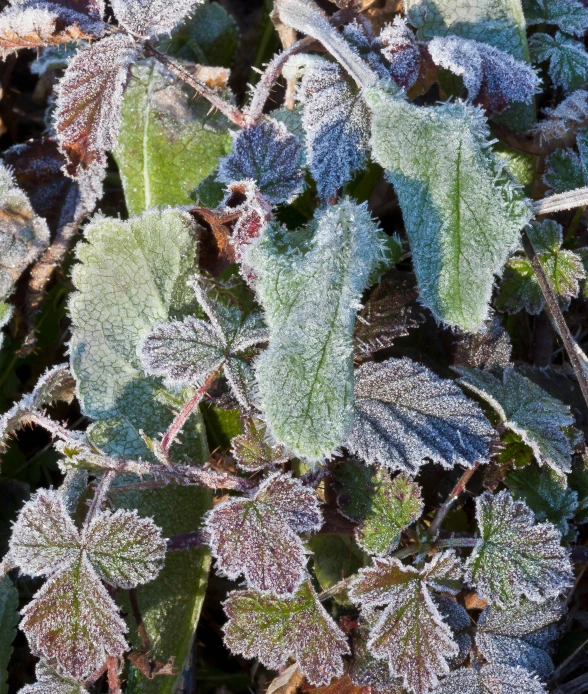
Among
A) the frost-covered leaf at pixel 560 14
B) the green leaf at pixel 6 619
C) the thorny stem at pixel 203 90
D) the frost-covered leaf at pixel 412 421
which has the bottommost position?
the green leaf at pixel 6 619

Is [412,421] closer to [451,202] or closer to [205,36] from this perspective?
[451,202]

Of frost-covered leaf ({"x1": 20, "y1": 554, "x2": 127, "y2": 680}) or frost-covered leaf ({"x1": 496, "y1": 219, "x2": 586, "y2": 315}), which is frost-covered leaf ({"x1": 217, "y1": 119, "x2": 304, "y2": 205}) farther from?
frost-covered leaf ({"x1": 20, "y1": 554, "x2": 127, "y2": 680})

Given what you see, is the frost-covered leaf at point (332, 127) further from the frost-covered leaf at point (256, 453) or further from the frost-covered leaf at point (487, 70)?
the frost-covered leaf at point (256, 453)

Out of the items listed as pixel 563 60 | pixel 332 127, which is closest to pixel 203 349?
pixel 332 127

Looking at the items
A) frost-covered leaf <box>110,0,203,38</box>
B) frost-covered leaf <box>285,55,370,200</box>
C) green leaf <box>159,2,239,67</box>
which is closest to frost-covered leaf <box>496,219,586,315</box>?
frost-covered leaf <box>285,55,370,200</box>

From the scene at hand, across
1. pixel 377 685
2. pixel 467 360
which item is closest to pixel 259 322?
pixel 467 360

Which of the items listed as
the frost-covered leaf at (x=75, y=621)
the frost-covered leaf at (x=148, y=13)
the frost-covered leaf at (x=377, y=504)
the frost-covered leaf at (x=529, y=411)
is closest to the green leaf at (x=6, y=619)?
the frost-covered leaf at (x=75, y=621)
